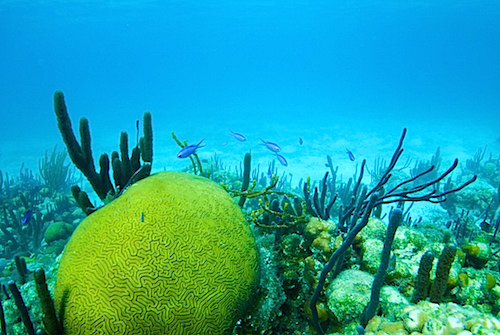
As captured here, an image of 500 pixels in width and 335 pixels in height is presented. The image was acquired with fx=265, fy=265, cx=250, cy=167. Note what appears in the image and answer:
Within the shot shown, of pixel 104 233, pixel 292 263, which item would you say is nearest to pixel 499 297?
pixel 292 263

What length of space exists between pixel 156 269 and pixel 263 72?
154 m

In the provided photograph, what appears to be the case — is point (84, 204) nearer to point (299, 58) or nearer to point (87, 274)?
point (87, 274)

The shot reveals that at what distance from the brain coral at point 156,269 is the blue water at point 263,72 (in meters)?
12.5

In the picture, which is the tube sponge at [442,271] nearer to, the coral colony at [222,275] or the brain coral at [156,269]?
the coral colony at [222,275]

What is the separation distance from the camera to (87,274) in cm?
212

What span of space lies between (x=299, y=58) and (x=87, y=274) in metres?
162

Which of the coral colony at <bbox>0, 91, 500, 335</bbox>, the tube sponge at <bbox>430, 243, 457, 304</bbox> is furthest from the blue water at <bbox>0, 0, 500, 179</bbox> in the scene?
the tube sponge at <bbox>430, 243, 457, 304</bbox>

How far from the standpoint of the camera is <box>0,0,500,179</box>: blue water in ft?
81.3

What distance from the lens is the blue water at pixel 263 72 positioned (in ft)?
81.3

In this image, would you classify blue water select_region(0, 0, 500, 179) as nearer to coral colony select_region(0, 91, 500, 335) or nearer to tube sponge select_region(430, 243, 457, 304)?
coral colony select_region(0, 91, 500, 335)

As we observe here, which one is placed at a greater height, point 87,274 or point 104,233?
point 104,233

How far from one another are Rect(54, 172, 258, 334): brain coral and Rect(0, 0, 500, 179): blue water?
12461mm

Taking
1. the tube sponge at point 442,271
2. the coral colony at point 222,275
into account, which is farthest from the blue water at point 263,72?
the tube sponge at point 442,271

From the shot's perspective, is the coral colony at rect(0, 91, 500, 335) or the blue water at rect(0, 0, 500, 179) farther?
the blue water at rect(0, 0, 500, 179)
